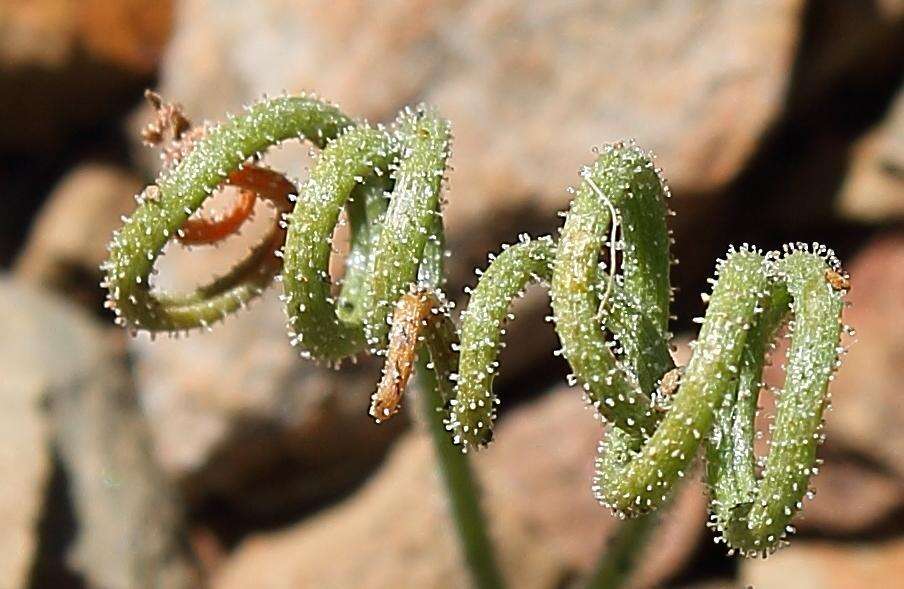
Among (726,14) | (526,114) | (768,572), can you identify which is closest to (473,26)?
(526,114)

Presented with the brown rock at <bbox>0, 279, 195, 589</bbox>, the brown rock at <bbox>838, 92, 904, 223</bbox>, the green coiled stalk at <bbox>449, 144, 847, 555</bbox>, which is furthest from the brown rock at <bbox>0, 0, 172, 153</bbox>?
the green coiled stalk at <bbox>449, 144, 847, 555</bbox>

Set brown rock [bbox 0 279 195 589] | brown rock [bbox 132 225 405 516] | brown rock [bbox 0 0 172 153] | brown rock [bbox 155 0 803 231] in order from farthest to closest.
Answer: brown rock [bbox 0 0 172 153] < brown rock [bbox 132 225 405 516] < brown rock [bbox 155 0 803 231] < brown rock [bbox 0 279 195 589]

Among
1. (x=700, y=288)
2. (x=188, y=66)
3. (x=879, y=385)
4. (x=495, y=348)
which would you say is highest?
(x=188, y=66)

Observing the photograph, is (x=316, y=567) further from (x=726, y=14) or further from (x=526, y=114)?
(x=726, y=14)

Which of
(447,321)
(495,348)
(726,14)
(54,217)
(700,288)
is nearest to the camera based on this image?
(495,348)

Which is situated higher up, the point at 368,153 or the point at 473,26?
the point at 473,26

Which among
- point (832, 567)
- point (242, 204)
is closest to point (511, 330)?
point (832, 567)

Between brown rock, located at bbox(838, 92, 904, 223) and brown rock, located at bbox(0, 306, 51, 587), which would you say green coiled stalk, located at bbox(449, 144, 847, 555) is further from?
brown rock, located at bbox(838, 92, 904, 223)
